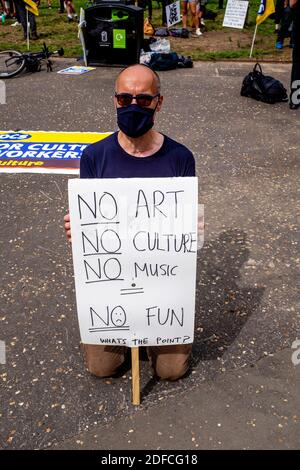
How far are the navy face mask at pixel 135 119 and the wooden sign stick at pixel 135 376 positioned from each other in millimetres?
1264

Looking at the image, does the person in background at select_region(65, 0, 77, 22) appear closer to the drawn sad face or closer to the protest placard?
the protest placard

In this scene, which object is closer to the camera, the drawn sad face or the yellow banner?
the drawn sad face

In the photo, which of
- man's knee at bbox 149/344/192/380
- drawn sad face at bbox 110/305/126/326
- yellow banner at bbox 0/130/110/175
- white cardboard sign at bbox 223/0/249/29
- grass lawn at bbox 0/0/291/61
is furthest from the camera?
white cardboard sign at bbox 223/0/249/29

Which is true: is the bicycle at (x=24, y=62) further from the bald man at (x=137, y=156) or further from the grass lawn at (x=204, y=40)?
the bald man at (x=137, y=156)

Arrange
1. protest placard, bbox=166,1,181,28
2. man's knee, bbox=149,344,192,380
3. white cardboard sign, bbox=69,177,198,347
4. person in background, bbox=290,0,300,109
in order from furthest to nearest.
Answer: protest placard, bbox=166,1,181,28 < person in background, bbox=290,0,300,109 < man's knee, bbox=149,344,192,380 < white cardboard sign, bbox=69,177,198,347

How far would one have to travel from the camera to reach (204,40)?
12938 mm

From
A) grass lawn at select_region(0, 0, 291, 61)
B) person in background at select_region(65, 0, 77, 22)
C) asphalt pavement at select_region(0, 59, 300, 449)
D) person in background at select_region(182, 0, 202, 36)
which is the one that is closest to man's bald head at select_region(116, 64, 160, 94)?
asphalt pavement at select_region(0, 59, 300, 449)

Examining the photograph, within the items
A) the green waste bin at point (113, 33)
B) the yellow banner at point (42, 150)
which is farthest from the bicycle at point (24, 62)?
the yellow banner at point (42, 150)

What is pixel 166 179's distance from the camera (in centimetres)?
233

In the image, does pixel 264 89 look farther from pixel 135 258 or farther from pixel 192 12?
pixel 192 12

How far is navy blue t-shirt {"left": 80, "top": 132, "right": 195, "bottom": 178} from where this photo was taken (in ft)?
8.67

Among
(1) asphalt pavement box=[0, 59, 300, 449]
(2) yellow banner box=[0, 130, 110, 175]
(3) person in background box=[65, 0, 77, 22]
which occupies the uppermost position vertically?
(3) person in background box=[65, 0, 77, 22]
